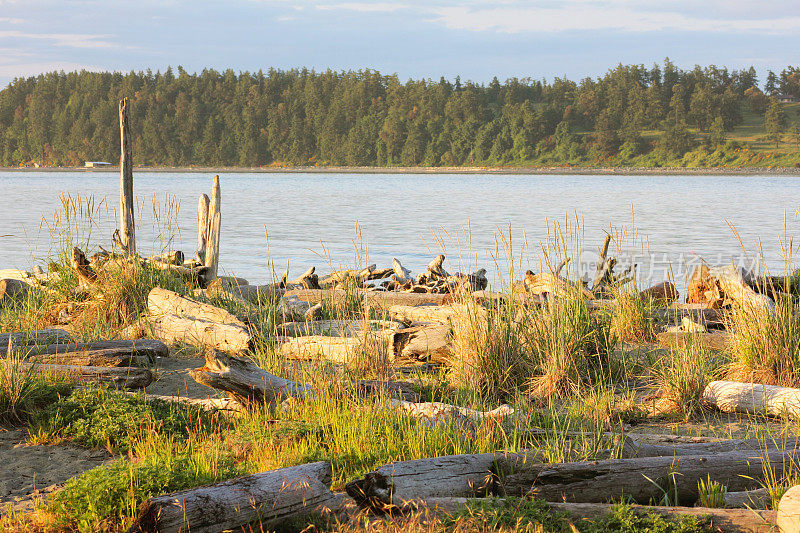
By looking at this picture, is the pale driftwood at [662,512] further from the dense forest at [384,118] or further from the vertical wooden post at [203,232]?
the dense forest at [384,118]

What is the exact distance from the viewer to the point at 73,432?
5273mm

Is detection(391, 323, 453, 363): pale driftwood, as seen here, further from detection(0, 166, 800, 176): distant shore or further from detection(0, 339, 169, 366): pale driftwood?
detection(0, 166, 800, 176): distant shore

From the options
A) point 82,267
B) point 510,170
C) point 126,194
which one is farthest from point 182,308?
point 510,170

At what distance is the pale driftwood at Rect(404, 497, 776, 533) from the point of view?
10.9 ft

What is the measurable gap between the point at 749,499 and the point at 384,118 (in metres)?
141

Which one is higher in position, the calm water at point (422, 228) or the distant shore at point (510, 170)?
the distant shore at point (510, 170)

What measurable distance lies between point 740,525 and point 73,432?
428 centimetres

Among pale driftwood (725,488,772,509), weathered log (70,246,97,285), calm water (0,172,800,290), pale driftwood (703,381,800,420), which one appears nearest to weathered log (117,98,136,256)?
calm water (0,172,800,290)

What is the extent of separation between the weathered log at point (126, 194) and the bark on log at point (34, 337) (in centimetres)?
263

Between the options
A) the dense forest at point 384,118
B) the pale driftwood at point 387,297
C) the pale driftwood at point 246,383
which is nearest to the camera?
the pale driftwood at point 246,383

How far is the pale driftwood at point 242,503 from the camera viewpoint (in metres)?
3.25

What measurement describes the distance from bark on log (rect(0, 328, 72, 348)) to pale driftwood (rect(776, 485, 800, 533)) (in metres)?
5.90

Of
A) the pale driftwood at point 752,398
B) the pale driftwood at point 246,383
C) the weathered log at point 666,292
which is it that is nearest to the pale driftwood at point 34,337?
the pale driftwood at point 246,383

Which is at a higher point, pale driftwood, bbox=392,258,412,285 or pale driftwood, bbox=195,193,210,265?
pale driftwood, bbox=195,193,210,265
